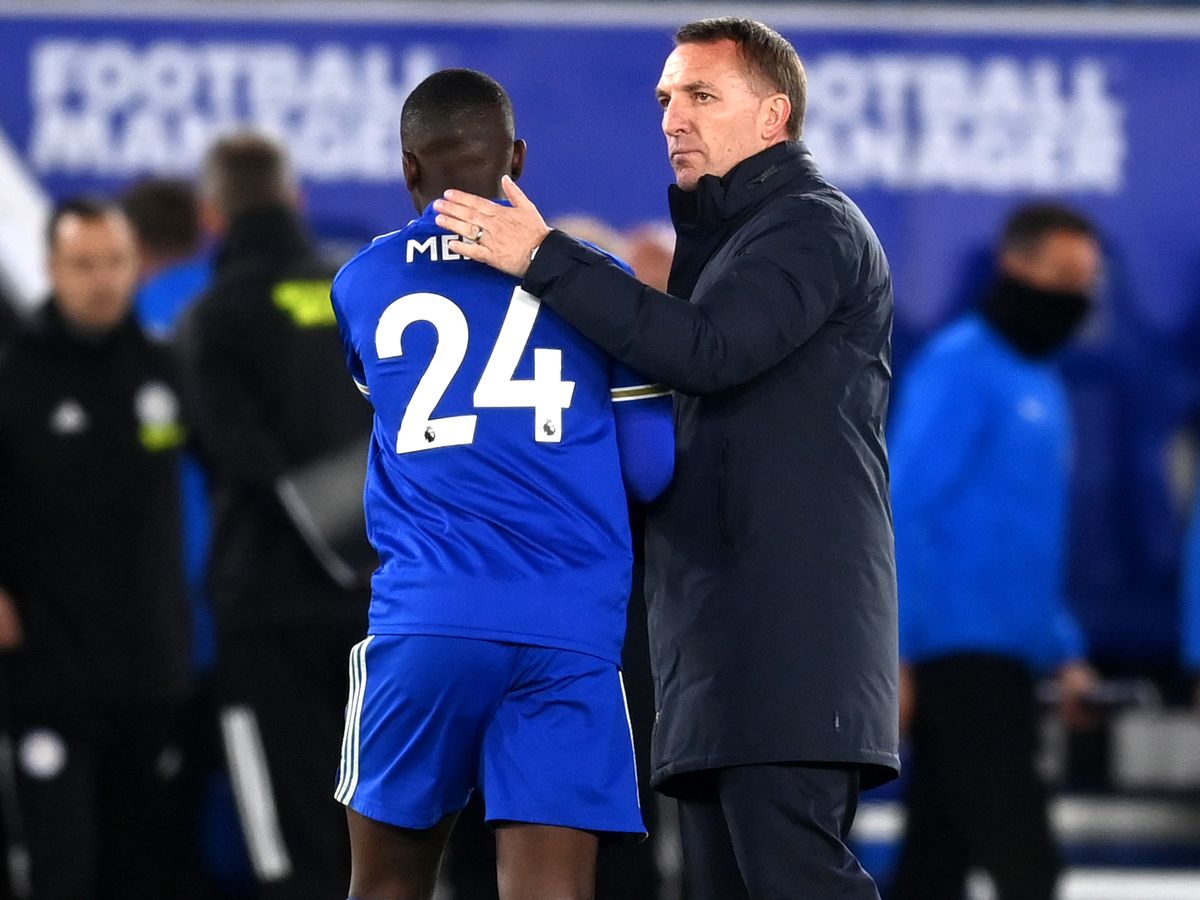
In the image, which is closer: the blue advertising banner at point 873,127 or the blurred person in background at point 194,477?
the blurred person in background at point 194,477

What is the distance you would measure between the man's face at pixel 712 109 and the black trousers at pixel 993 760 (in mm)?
2424

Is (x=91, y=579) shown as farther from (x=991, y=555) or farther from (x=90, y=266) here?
(x=991, y=555)

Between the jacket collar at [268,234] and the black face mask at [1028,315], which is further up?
the jacket collar at [268,234]

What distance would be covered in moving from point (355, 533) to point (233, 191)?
97cm

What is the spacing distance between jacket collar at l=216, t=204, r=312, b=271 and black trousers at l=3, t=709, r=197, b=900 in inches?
49.8

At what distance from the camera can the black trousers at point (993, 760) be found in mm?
5738

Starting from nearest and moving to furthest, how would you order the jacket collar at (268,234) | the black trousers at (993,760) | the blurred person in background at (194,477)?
the black trousers at (993,760) → the jacket collar at (268,234) → the blurred person in background at (194,477)

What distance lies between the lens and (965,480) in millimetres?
5852

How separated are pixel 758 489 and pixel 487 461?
44 cm

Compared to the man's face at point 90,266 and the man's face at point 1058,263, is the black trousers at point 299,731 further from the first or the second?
the man's face at point 1058,263

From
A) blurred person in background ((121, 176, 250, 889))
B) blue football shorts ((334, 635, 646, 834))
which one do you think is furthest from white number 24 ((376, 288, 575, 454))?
blurred person in background ((121, 176, 250, 889))

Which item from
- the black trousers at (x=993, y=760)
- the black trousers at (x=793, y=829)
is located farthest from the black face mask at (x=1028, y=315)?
the black trousers at (x=793, y=829)

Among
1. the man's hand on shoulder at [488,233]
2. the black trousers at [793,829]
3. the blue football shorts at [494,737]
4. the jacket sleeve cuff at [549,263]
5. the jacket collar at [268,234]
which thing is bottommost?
the black trousers at [793,829]

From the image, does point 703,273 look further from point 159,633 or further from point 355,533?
point 159,633
